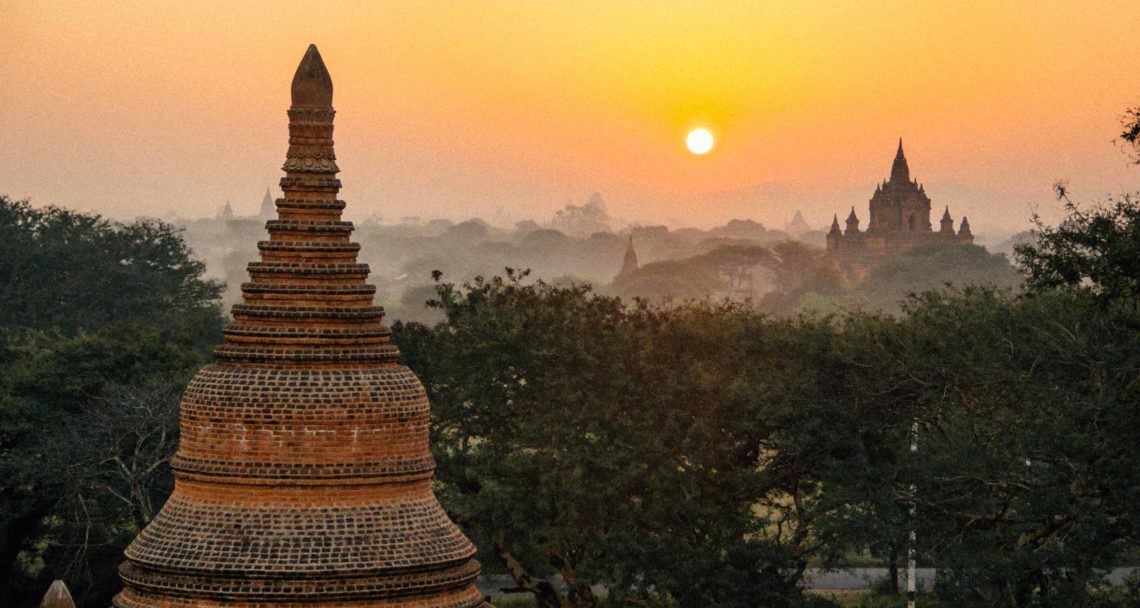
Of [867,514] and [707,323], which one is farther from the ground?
[707,323]

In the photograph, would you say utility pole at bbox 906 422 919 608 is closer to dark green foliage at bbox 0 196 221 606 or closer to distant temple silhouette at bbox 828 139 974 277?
dark green foliage at bbox 0 196 221 606

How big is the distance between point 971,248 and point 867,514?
119 metres

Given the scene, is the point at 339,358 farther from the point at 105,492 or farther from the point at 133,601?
the point at 105,492

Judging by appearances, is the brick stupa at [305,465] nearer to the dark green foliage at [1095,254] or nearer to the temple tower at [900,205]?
the dark green foliage at [1095,254]

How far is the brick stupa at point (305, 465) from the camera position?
22.0 metres

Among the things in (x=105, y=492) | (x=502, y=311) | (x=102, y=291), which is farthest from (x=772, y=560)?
(x=102, y=291)

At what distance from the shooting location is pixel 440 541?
896 inches

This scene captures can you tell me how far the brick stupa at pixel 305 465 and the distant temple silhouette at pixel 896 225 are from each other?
165m

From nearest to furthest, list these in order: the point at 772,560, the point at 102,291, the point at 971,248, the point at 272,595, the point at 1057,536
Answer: the point at 272,595, the point at 1057,536, the point at 772,560, the point at 102,291, the point at 971,248

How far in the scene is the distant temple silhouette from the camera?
187250 millimetres

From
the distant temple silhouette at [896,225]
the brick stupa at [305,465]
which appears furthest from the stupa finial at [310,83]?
the distant temple silhouette at [896,225]

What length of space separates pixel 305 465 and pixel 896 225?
169597mm

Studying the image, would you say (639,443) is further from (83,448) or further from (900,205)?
(900,205)

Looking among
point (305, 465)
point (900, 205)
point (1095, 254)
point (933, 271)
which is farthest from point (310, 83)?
point (900, 205)
